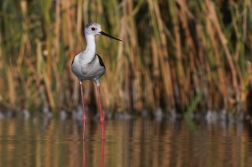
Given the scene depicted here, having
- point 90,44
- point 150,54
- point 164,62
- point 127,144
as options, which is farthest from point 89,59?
point 150,54

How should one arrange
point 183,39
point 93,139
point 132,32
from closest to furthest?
1. point 93,139
2. point 132,32
3. point 183,39

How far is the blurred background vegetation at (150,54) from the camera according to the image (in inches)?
370

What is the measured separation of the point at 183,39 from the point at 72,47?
1.48 metres

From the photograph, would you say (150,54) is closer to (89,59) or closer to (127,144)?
(89,59)

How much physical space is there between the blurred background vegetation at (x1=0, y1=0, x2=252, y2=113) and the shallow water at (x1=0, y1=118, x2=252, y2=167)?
52cm

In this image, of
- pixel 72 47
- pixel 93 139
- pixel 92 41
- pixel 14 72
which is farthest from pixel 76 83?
pixel 93 139

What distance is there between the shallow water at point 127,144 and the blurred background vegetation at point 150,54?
→ 519 millimetres

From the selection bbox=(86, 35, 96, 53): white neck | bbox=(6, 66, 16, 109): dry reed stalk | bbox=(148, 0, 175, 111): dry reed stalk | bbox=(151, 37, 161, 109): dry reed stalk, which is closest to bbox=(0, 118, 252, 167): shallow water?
bbox=(148, 0, 175, 111): dry reed stalk

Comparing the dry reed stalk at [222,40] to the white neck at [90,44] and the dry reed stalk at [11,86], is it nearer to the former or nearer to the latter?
the white neck at [90,44]

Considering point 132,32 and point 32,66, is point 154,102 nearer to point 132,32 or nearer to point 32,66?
point 132,32

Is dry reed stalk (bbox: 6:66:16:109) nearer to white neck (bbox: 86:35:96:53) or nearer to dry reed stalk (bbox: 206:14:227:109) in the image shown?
dry reed stalk (bbox: 206:14:227:109)

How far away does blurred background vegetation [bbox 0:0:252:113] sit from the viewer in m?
9.41

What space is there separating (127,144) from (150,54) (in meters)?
3.47

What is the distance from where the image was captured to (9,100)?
10992mm
